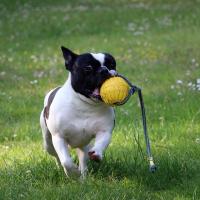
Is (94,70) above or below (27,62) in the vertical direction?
above

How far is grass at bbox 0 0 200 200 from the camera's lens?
230 inches

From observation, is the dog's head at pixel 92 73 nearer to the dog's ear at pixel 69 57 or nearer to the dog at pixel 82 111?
the dog at pixel 82 111

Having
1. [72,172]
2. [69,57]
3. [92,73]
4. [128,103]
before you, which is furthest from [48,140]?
[128,103]

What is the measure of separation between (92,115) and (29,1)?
867 inches

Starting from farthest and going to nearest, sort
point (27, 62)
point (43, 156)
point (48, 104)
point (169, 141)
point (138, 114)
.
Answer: point (27, 62) < point (138, 114) < point (169, 141) < point (43, 156) < point (48, 104)

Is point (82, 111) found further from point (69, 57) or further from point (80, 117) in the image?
point (69, 57)

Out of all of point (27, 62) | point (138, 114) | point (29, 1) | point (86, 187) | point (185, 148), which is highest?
point (86, 187)

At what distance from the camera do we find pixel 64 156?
575cm

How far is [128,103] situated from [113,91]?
163 inches

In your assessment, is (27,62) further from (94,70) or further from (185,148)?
(94,70)

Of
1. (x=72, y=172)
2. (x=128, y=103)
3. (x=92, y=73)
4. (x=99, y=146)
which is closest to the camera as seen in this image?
(x=99, y=146)

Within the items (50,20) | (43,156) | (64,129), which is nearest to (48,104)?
(64,129)

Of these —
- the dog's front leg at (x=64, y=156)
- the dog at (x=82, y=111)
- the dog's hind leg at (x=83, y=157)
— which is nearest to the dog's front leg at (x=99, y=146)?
the dog at (x=82, y=111)

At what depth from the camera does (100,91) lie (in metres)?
5.57
